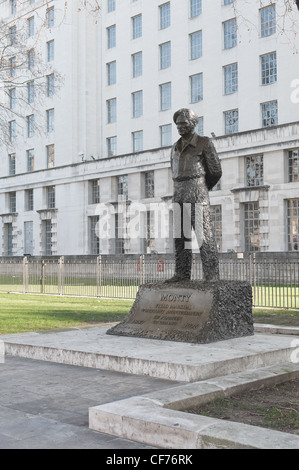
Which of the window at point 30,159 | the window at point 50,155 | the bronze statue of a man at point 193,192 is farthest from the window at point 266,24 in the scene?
the bronze statue of a man at point 193,192

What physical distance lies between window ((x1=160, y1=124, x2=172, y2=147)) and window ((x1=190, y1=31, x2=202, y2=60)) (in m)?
5.03

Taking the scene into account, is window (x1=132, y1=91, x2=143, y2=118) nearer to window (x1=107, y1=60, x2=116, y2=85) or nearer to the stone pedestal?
window (x1=107, y1=60, x2=116, y2=85)

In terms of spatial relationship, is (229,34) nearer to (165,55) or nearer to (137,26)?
(165,55)

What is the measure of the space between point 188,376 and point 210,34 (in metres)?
35.2

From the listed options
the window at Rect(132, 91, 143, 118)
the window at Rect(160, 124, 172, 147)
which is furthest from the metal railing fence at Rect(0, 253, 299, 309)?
the window at Rect(132, 91, 143, 118)

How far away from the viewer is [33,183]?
167ft

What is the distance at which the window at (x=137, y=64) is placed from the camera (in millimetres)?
43463

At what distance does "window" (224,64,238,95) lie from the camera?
36.9m

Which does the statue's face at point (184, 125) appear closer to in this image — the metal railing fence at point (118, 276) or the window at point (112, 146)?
the metal railing fence at point (118, 276)

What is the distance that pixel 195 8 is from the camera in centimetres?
3916

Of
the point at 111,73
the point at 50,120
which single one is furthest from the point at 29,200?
the point at 111,73

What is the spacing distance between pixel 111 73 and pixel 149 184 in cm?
1077
